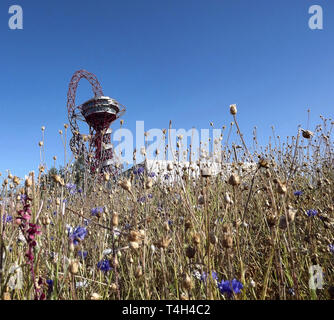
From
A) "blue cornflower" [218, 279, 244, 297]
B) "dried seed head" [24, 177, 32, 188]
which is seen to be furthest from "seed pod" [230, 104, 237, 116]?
"dried seed head" [24, 177, 32, 188]

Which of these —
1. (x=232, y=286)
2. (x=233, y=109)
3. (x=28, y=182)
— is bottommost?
(x=232, y=286)

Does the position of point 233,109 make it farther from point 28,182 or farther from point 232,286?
point 28,182

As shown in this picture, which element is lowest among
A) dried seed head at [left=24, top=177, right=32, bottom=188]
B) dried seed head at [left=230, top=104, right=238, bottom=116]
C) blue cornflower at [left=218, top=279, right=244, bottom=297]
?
blue cornflower at [left=218, top=279, right=244, bottom=297]

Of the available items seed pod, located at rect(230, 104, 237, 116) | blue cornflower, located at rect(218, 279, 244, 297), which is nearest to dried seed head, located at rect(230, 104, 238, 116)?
seed pod, located at rect(230, 104, 237, 116)

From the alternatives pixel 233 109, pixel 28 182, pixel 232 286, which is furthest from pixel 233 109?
pixel 28 182

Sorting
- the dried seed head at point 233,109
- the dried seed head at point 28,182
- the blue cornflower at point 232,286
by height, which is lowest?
the blue cornflower at point 232,286

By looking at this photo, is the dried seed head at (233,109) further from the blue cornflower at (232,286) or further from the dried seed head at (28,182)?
the dried seed head at (28,182)

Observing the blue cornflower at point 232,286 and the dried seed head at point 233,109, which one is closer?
the blue cornflower at point 232,286

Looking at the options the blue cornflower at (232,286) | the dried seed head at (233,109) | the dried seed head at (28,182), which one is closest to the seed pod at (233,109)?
the dried seed head at (233,109)

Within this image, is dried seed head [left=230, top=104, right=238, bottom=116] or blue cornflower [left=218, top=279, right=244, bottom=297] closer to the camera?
blue cornflower [left=218, top=279, right=244, bottom=297]

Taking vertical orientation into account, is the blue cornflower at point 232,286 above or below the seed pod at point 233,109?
below

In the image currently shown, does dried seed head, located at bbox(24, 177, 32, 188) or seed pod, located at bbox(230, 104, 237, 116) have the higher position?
seed pod, located at bbox(230, 104, 237, 116)

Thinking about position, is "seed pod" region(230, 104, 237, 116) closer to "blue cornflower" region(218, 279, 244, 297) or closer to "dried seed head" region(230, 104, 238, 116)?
"dried seed head" region(230, 104, 238, 116)

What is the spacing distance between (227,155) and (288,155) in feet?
1.99
